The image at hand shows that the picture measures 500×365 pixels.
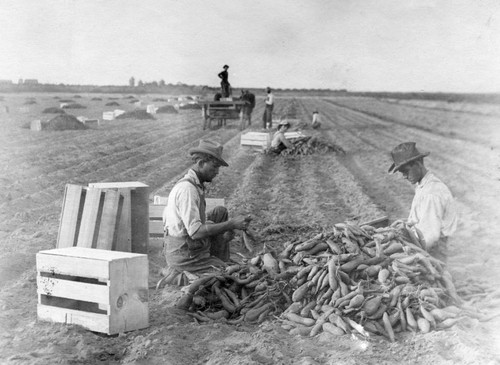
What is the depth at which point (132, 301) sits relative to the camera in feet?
13.3

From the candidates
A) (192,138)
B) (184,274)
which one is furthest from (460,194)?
(192,138)

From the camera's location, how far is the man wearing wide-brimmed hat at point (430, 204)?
495cm

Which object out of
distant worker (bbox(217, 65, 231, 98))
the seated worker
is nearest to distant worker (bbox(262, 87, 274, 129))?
distant worker (bbox(217, 65, 231, 98))

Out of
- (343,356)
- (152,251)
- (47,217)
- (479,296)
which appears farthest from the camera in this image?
(47,217)

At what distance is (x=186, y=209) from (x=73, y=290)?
125 cm

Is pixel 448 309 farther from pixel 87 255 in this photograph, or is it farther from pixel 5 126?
pixel 5 126

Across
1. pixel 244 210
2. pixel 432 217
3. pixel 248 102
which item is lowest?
pixel 244 210

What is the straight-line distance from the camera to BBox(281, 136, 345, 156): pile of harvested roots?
1450 centimetres

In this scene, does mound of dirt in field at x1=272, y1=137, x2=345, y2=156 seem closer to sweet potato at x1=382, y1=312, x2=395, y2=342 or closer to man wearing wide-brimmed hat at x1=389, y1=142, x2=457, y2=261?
man wearing wide-brimmed hat at x1=389, y1=142, x2=457, y2=261

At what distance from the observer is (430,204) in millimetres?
4949

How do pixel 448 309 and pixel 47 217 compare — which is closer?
pixel 448 309

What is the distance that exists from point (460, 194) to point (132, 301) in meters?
7.76

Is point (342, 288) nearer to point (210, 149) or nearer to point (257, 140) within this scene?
point (210, 149)

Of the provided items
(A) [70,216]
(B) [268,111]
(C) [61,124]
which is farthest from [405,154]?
(C) [61,124]
